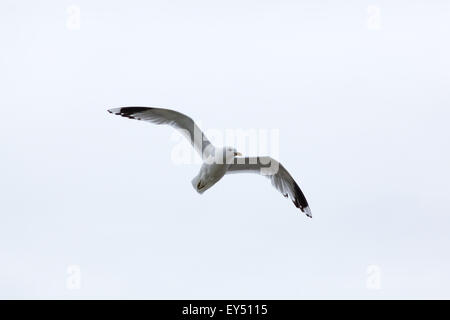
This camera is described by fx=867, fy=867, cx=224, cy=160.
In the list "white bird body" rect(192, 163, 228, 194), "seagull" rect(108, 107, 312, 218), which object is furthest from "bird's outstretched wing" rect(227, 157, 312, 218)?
"white bird body" rect(192, 163, 228, 194)

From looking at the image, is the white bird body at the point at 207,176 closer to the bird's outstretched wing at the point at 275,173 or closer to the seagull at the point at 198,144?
the seagull at the point at 198,144

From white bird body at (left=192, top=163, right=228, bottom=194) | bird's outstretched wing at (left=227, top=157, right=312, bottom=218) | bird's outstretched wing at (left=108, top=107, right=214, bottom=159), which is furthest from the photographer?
bird's outstretched wing at (left=227, top=157, right=312, bottom=218)

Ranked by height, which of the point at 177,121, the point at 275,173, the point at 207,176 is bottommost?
the point at 207,176

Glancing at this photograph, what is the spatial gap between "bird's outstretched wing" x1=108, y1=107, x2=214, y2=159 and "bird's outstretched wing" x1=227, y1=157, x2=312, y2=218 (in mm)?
976

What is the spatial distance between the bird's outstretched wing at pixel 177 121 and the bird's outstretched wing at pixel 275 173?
98 centimetres

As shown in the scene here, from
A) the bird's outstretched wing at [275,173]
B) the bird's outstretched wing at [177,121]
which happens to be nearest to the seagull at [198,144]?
the bird's outstretched wing at [177,121]

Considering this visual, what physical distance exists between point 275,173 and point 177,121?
83.6 inches

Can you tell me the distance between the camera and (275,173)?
13797 millimetres

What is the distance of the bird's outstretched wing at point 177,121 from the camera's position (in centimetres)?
1243

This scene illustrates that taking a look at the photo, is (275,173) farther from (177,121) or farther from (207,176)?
Answer: (177,121)

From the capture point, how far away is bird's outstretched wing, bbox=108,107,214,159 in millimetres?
12430

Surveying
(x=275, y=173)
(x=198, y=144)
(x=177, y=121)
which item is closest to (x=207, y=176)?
(x=198, y=144)

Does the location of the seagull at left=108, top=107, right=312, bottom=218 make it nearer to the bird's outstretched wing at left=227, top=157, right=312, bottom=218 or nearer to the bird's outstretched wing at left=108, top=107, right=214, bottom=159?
the bird's outstretched wing at left=108, top=107, right=214, bottom=159
